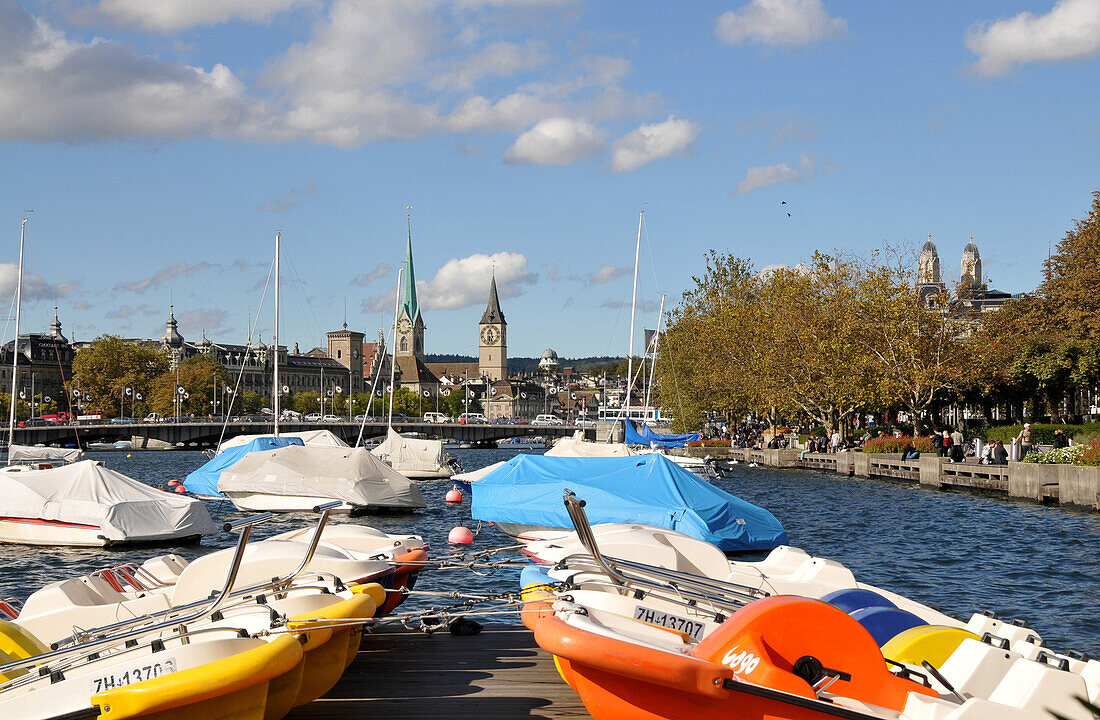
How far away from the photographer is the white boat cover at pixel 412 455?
191 ft

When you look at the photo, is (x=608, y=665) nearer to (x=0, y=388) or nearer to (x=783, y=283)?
(x=783, y=283)

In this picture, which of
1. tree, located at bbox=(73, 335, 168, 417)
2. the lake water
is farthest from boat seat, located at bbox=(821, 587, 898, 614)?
tree, located at bbox=(73, 335, 168, 417)

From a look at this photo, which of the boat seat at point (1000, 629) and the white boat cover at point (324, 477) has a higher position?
the boat seat at point (1000, 629)

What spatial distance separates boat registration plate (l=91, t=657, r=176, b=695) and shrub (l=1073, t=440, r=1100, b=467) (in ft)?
113

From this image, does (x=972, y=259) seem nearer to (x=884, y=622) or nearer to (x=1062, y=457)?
(x=1062, y=457)

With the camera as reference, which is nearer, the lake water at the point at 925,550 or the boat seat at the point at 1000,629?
the boat seat at the point at 1000,629

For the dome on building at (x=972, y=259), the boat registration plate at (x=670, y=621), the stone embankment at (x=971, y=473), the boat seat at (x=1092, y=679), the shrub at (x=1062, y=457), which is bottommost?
the stone embankment at (x=971, y=473)

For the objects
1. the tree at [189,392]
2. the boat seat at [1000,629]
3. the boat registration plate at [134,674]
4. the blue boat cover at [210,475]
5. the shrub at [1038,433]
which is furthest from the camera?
the tree at [189,392]

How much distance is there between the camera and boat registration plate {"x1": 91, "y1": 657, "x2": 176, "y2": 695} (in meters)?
7.59

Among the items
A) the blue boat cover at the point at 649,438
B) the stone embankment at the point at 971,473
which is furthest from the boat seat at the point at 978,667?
the blue boat cover at the point at 649,438

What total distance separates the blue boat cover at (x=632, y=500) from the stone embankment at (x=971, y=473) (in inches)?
596

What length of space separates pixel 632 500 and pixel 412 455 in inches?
1421

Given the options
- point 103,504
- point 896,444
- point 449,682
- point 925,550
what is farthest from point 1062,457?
point 449,682

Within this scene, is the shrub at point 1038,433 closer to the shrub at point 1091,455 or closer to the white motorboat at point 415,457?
the shrub at point 1091,455
